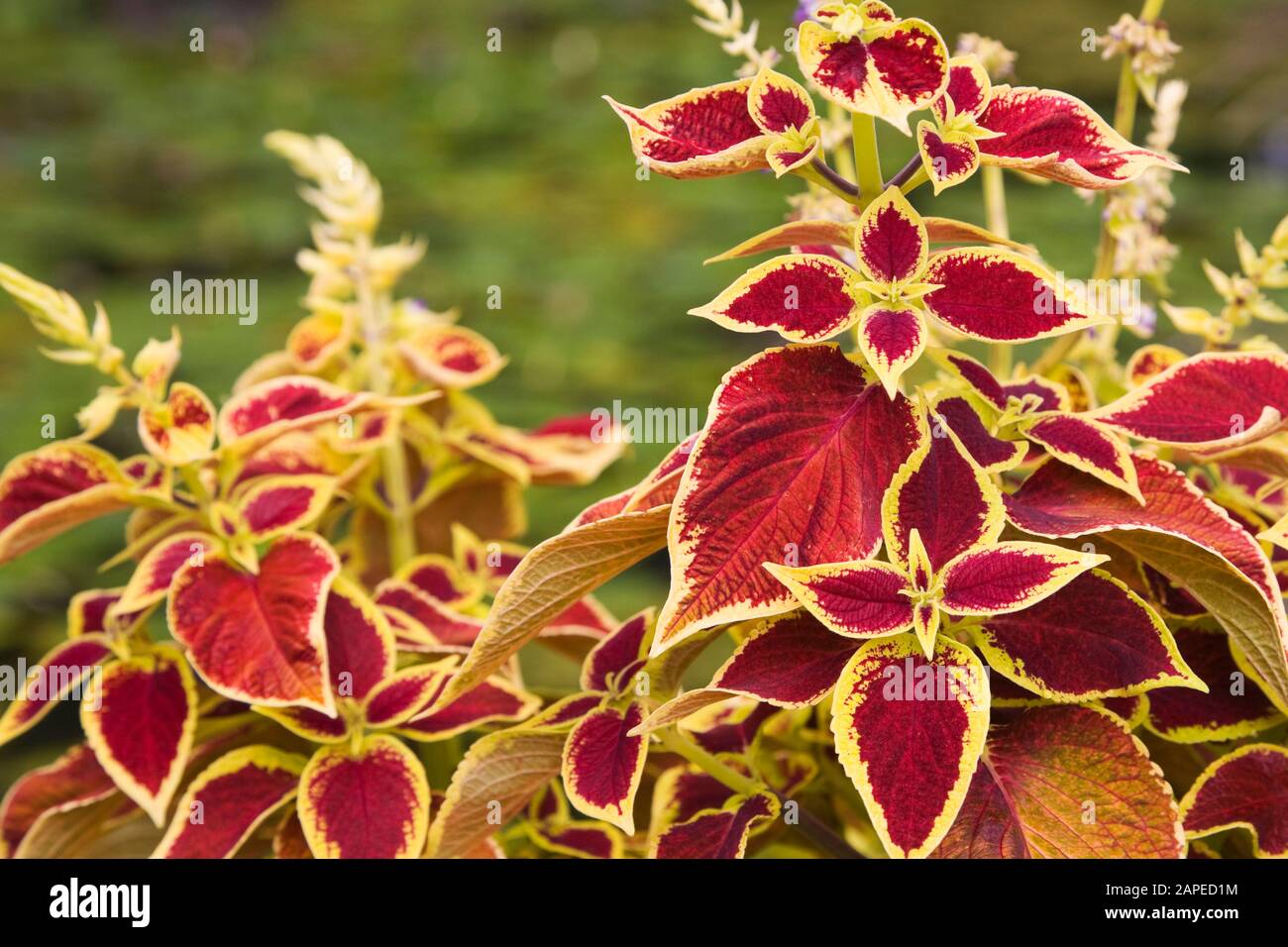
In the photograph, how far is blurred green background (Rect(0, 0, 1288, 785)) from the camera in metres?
2.05

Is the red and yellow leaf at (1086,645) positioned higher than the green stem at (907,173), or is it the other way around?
the green stem at (907,173)

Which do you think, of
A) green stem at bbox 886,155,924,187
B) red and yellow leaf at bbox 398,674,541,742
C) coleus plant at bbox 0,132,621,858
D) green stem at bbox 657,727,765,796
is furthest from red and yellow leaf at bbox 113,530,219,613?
green stem at bbox 886,155,924,187

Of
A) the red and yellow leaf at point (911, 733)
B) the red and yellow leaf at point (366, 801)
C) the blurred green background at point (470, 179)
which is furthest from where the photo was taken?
the blurred green background at point (470, 179)

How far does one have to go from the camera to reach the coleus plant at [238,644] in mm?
599

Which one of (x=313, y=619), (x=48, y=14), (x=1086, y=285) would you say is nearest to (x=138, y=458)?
(x=313, y=619)

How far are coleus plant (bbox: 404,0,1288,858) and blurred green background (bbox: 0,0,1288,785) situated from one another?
1188mm

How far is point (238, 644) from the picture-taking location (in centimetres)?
61

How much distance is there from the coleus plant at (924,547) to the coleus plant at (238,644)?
6 cm

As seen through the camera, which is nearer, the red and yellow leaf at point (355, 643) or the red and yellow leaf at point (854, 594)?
the red and yellow leaf at point (854, 594)

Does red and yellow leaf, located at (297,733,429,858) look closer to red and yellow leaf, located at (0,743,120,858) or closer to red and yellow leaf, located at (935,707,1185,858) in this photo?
red and yellow leaf, located at (0,743,120,858)

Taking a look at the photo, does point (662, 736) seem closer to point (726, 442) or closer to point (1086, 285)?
point (726, 442)

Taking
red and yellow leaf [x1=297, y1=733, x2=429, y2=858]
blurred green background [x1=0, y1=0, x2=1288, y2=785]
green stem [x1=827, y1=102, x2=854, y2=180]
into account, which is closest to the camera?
red and yellow leaf [x1=297, y1=733, x2=429, y2=858]

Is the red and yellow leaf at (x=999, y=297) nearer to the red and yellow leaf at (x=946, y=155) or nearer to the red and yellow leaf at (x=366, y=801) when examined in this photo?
the red and yellow leaf at (x=946, y=155)

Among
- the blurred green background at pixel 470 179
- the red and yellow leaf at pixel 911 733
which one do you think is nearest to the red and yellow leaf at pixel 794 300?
the red and yellow leaf at pixel 911 733
